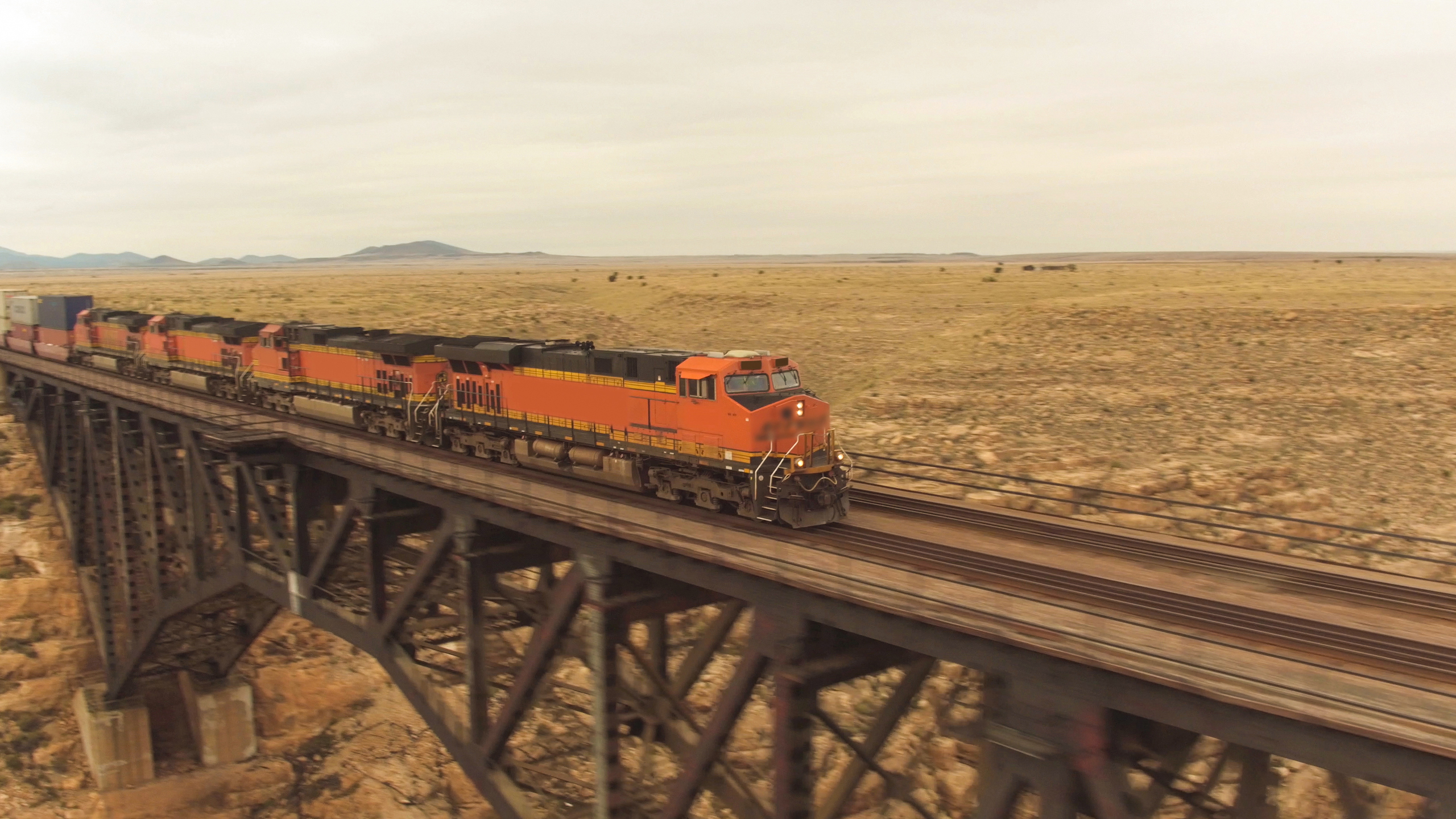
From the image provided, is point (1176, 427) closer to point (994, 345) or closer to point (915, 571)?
point (994, 345)

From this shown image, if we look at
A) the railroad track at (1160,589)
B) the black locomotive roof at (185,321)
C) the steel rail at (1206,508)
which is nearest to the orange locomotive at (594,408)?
the railroad track at (1160,589)

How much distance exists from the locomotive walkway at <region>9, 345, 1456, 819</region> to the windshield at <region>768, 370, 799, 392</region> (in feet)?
10.7

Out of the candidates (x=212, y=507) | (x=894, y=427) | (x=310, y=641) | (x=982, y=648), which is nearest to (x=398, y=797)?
(x=310, y=641)

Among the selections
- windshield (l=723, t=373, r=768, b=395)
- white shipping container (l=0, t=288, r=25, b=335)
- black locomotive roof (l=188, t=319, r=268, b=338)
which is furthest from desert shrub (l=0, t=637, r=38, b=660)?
white shipping container (l=0, t=288, r=25, b=335)

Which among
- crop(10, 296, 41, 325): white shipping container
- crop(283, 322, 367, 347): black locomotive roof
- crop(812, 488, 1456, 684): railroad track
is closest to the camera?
crop(812, 488, 1456, 684): railroad track

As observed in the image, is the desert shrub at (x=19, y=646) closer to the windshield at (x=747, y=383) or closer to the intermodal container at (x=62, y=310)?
the intermodal container at (x=62, y=310)

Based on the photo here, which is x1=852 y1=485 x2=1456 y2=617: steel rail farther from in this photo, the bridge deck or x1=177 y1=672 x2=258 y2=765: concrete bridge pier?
x1=177 y1=672 x2=258 y2=765: concrete bridge pier

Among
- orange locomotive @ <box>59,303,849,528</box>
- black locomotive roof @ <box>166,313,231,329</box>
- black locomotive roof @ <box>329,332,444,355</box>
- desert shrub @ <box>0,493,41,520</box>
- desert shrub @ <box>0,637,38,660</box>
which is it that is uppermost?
black locomotive roof @ <box>166,313,231,329</box>

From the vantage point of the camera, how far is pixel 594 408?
24484 mm

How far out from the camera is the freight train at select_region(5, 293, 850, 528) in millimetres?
20219

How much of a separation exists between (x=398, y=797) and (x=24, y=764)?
46.3 ft

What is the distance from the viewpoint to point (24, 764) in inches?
1353

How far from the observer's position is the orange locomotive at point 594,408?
2019cm

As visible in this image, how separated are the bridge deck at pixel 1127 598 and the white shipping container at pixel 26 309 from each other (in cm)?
5625
